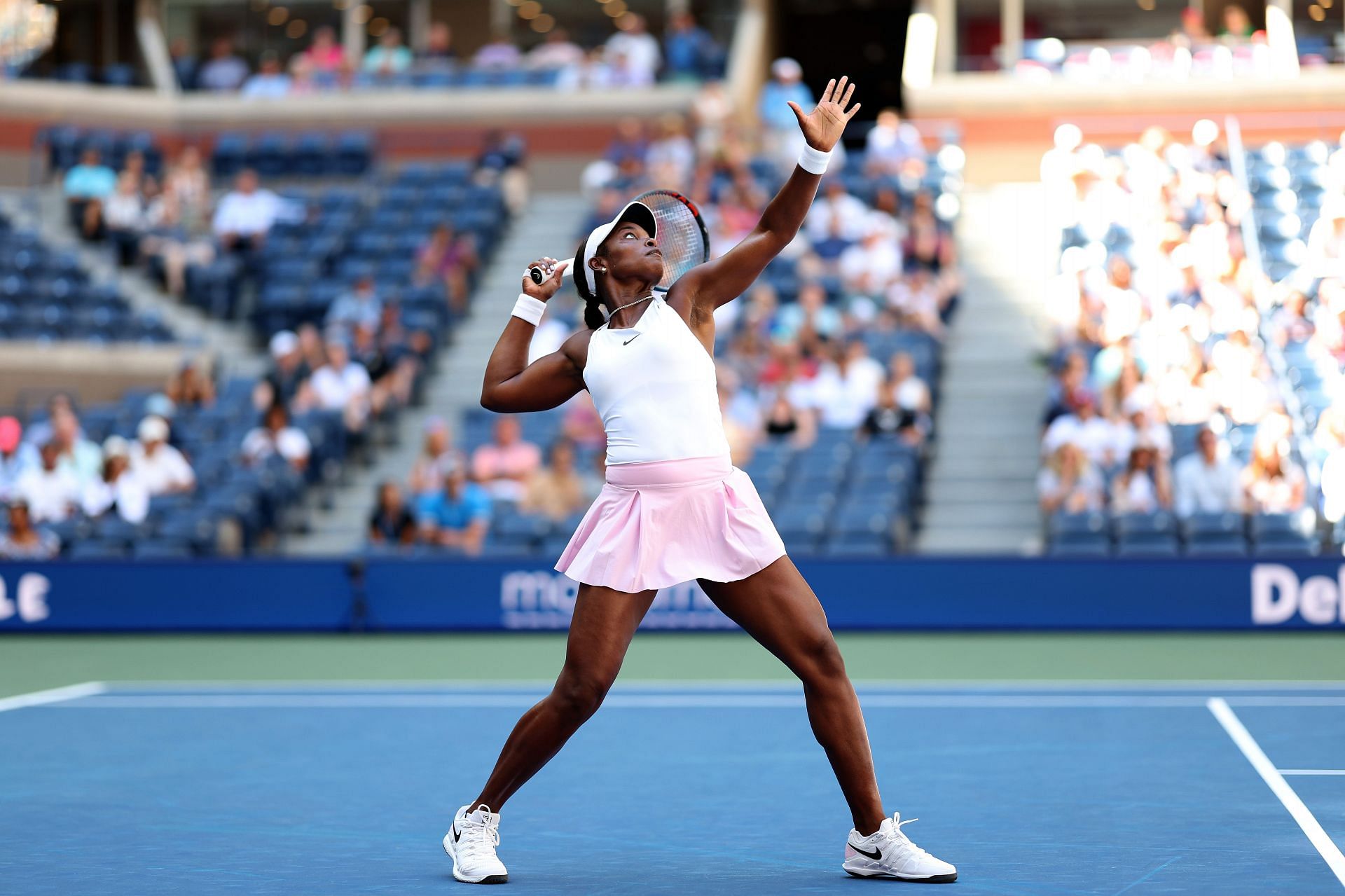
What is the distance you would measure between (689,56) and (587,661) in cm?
2105

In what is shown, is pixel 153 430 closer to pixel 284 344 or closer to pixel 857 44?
pixel 284 344

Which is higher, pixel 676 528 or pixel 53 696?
pixel 676 528

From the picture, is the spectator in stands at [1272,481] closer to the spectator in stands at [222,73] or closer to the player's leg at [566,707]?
the player's leg at [566,707]

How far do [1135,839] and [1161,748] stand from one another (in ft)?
7.15

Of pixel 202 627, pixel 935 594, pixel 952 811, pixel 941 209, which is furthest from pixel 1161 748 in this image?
pixel 941 209

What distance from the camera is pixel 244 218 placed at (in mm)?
21859

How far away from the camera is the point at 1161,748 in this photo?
7910mm

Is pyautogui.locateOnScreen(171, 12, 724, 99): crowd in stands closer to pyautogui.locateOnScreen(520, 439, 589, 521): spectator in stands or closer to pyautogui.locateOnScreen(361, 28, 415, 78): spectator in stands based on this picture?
pyautogui.locateOnScreen(361, 28, 415, 78): spectator in stands

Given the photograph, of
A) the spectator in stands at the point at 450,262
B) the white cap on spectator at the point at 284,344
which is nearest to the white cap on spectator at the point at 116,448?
the white cap on spectator at the point at 284,344

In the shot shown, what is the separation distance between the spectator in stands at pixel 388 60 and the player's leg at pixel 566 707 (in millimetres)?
22170

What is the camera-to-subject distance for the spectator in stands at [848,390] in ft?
52.7

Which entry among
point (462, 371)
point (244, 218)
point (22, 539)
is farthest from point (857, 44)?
point (22, 539)

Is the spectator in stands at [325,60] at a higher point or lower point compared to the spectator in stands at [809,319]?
higher

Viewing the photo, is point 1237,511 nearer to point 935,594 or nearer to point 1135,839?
point 935,594
